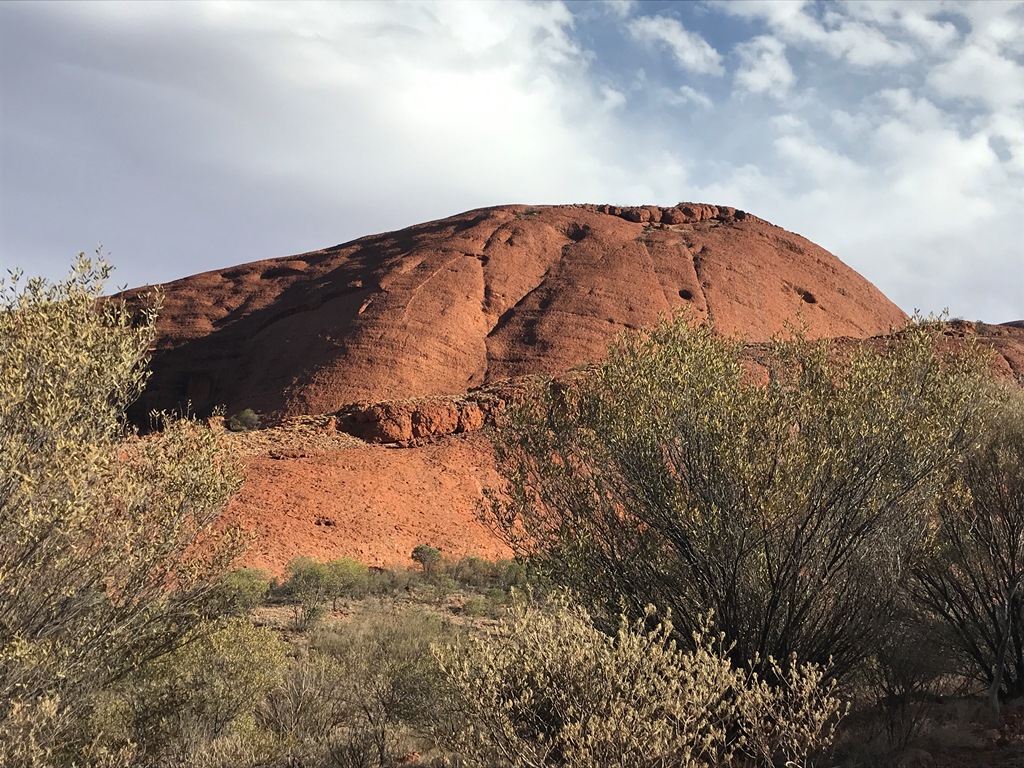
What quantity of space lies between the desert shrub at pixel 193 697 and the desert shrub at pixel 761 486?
13.8ft

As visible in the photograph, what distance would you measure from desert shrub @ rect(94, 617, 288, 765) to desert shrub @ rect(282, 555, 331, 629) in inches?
325

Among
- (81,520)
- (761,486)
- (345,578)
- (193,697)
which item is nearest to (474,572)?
(345,578)

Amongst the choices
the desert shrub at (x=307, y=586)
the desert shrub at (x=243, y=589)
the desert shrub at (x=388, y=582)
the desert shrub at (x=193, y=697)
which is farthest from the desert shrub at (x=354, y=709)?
the desert shrub at (x=388, y=582)

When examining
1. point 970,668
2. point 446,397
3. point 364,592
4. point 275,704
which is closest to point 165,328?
point 446,397

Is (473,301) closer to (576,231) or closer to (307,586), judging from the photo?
(576,231)

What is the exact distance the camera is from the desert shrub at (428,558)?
89.0 feet

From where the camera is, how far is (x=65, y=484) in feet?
21.0

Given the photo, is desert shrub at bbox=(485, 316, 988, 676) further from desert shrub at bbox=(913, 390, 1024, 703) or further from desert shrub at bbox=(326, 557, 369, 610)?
desert shrub at bbox=(326, 557, 369, 610)

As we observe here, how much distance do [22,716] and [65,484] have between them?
1993 millimetres

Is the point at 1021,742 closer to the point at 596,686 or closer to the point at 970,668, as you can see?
the point at 970,668

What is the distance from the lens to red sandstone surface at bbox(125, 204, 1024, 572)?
31.2 meters

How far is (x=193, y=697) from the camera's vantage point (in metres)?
9.72

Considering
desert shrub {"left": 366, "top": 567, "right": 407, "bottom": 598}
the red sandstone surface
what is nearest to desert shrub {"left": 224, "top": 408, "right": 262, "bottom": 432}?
the red sandstone surface

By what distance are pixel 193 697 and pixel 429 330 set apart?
42.0m
